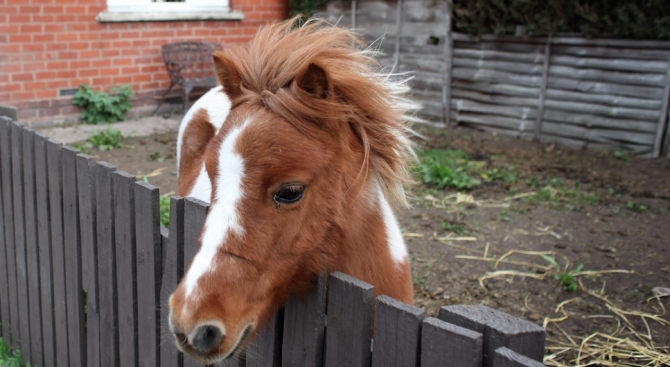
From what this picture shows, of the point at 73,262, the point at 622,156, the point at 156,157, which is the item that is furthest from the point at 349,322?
the point at 622,156

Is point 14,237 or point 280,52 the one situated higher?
point 280,52

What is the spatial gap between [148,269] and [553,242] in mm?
3964

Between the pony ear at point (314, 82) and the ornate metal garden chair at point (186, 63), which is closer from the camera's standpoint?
the pony ear at point (314, 82)

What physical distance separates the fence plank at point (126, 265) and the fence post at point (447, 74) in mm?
8247

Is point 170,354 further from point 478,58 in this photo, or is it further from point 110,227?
point 478,58

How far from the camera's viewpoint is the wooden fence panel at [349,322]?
4.54 ft

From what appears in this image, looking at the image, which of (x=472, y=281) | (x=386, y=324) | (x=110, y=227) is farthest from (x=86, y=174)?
(x=472, y=281)

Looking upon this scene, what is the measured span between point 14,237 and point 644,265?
479 centimetres

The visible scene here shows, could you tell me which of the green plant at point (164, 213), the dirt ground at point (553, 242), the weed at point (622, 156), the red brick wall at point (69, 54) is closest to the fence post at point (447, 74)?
the dirt ground at point (553, 242)

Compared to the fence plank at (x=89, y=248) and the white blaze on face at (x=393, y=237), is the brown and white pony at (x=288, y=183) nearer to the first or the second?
the white blaze on face at (x=393, y=237)

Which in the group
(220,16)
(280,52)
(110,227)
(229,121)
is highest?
(220,16)

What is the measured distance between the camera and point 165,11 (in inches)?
365

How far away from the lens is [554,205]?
5695 millimetres

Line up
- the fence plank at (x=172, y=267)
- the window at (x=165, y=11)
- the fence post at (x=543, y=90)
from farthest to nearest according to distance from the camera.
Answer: the window at (x=165, y=11) → the fence post at (x=543, y=90) → the fence plank at (x=172, y=267)
